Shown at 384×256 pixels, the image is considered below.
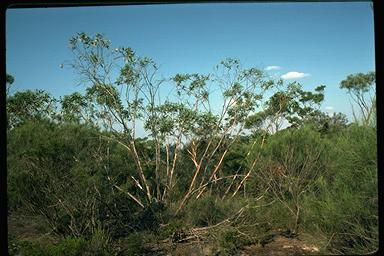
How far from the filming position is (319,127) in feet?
14.5

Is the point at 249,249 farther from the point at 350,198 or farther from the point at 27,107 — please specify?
the point at 27,107

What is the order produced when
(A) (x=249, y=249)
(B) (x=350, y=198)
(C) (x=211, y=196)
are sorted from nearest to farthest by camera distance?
1. (B) (x=350, y=198)
2. (A) (x=249, y=249)
3. (C) (x=211, y=196)

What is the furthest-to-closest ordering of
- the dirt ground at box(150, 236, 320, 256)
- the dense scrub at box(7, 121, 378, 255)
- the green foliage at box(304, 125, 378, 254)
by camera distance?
1. the dirt ground at box(150, 236, 320, 256)
2. the dense scrub at box(7, 121, 378, 255)
3. the green foliage at box(304, 125, 378, 254)

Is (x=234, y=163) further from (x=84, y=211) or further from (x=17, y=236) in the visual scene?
(x=17, y=236)

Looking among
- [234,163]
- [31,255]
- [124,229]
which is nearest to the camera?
[31,255]

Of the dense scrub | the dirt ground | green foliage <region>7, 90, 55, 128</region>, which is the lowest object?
the dirt ground

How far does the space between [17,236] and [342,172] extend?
302 cm

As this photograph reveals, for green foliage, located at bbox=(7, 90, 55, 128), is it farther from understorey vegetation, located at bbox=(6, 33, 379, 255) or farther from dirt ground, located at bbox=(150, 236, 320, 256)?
dirt ground, located at bbox=(150, 236, 320, 256)

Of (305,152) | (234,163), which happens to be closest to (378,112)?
(305,152)

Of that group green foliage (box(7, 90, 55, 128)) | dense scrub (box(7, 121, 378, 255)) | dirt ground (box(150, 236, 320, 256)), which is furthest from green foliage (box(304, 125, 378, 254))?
green foliage (box(7, 90, 55, 128))

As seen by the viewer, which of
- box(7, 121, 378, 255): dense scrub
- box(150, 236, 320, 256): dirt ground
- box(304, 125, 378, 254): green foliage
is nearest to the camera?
box(304, 125, 378, 254): green foliage

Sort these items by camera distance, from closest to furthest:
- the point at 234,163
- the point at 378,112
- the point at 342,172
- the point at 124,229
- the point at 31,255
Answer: the point at 378,112
the point at 31,255
the point at 342,172
the point at 124,229
the point at 234,163

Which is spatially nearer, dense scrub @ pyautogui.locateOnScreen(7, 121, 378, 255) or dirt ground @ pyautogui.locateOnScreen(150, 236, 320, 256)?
dense scrub @ pyautogui.locateOnScreen(7, 121, 378, 255)

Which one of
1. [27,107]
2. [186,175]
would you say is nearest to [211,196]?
[186,175]
